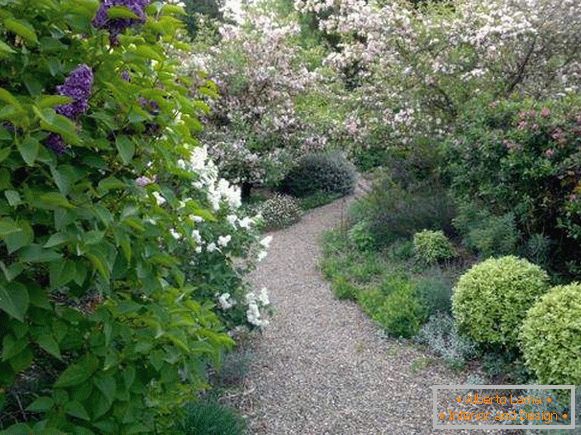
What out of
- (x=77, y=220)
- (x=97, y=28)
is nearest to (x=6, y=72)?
(x=97, y=28)

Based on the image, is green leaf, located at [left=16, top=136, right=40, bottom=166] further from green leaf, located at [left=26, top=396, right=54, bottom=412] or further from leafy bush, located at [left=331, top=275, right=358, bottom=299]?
leafy bush, located at [left=331, top=275, right=358, bottom=299]

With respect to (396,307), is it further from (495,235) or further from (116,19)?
(116,19)

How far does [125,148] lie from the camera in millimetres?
1728

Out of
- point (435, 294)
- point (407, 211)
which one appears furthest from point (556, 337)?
point (407, 211)

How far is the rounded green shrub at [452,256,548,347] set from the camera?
4.31m

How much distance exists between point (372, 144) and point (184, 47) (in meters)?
7.42

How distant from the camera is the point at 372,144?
9.26 m

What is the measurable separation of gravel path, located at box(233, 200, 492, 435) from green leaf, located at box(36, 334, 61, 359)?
2235mm

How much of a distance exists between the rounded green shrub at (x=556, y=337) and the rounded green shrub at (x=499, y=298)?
0.42 metres

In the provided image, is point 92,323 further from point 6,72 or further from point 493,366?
point 493,366

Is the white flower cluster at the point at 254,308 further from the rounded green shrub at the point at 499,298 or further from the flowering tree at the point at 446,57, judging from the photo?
the flowering tree at the point at 446,57

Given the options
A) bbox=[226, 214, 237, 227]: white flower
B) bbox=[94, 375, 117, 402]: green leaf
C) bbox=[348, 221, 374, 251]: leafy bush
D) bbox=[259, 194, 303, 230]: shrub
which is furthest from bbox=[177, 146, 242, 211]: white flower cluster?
bbox=[259, 194, 303, 230]: shrub

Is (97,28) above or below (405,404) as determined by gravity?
above
